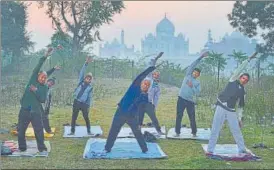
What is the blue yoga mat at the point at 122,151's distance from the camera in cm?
898

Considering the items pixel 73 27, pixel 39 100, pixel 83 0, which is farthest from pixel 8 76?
pixel 39 100

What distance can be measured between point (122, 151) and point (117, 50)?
8.65 metres

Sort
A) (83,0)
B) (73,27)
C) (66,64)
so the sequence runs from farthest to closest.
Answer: (73,27), (66,64), (83,0)

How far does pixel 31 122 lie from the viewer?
30.5ft

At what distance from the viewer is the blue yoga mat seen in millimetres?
8984

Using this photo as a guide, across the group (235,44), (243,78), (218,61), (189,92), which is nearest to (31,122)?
(189,92)

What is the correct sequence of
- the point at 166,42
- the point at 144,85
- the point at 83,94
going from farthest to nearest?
1. the point at 166,42
2. the point at 83,94
3. the point at 144,85

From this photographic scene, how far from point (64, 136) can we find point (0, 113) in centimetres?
381

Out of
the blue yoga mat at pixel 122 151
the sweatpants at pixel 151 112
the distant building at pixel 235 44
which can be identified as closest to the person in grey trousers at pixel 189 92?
the sweatpants at pixel 151 112

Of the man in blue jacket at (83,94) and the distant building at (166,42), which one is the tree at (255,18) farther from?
the man in blue jacket at (83,94)

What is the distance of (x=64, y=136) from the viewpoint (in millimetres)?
11141

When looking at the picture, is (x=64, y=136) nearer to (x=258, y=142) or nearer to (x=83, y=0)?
(x=258, y=142)

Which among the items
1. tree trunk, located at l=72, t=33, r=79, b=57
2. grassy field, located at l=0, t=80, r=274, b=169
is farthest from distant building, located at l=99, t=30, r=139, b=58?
grassy field, located at l=0, t=80, r=274, b=169

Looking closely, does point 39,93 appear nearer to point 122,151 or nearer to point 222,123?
point 122,151
